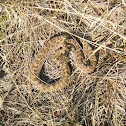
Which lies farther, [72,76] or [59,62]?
[59,62]

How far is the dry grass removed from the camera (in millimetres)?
3590

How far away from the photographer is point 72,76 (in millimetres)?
4102

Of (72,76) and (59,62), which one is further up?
(59,62)

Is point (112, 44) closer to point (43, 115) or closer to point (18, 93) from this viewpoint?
point (43, 115)

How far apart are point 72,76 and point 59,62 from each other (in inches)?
20.7

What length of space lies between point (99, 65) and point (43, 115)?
1.90 m

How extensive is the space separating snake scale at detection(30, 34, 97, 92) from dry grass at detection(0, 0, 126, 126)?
17cm

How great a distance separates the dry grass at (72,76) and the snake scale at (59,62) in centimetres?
17

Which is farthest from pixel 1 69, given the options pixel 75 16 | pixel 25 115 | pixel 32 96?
pixel 75 16

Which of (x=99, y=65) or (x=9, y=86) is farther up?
(x=99, y=65)

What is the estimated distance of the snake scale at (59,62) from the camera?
4047 millimetres

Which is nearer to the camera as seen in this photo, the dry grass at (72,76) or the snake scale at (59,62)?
the dry grass at (72,76)

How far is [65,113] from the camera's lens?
12.1 ft

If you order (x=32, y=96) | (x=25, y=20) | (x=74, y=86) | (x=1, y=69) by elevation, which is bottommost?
(x=32, y=96)
